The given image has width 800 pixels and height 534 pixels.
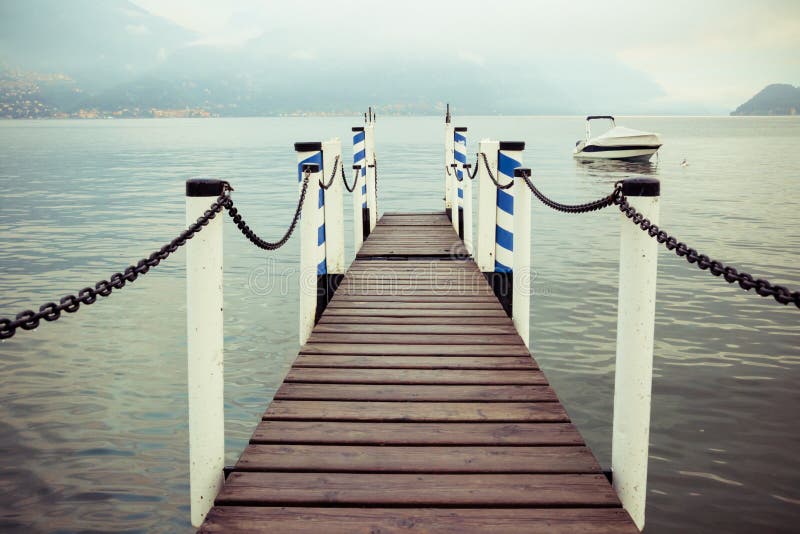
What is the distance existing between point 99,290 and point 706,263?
2.09m

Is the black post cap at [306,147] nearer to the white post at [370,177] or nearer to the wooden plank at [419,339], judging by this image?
the wooden plank at [419,339]

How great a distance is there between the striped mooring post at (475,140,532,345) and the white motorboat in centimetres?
2791

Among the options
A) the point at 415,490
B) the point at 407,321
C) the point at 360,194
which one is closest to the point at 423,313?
the point at 407,321

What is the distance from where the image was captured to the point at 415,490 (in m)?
2.68

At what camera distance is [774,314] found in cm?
820

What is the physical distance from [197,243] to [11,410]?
4.06 metres

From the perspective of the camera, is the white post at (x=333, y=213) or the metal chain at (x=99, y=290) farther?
the white post at (x=333, y=213)

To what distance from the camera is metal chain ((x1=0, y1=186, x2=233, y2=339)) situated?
1.84 metres

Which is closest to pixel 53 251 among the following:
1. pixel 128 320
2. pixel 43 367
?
pixel 128 320

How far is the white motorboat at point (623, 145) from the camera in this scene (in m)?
33.3

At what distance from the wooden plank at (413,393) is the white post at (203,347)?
0.84m

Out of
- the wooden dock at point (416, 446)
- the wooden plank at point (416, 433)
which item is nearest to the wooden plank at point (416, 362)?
the wooden dock at point (416, 446)

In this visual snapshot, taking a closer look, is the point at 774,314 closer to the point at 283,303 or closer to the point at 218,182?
the point at 283,303

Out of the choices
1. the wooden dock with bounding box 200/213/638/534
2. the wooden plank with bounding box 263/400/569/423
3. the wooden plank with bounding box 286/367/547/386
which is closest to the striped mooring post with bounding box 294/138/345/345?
the wooden dock with bounding box 200/213/638/534
